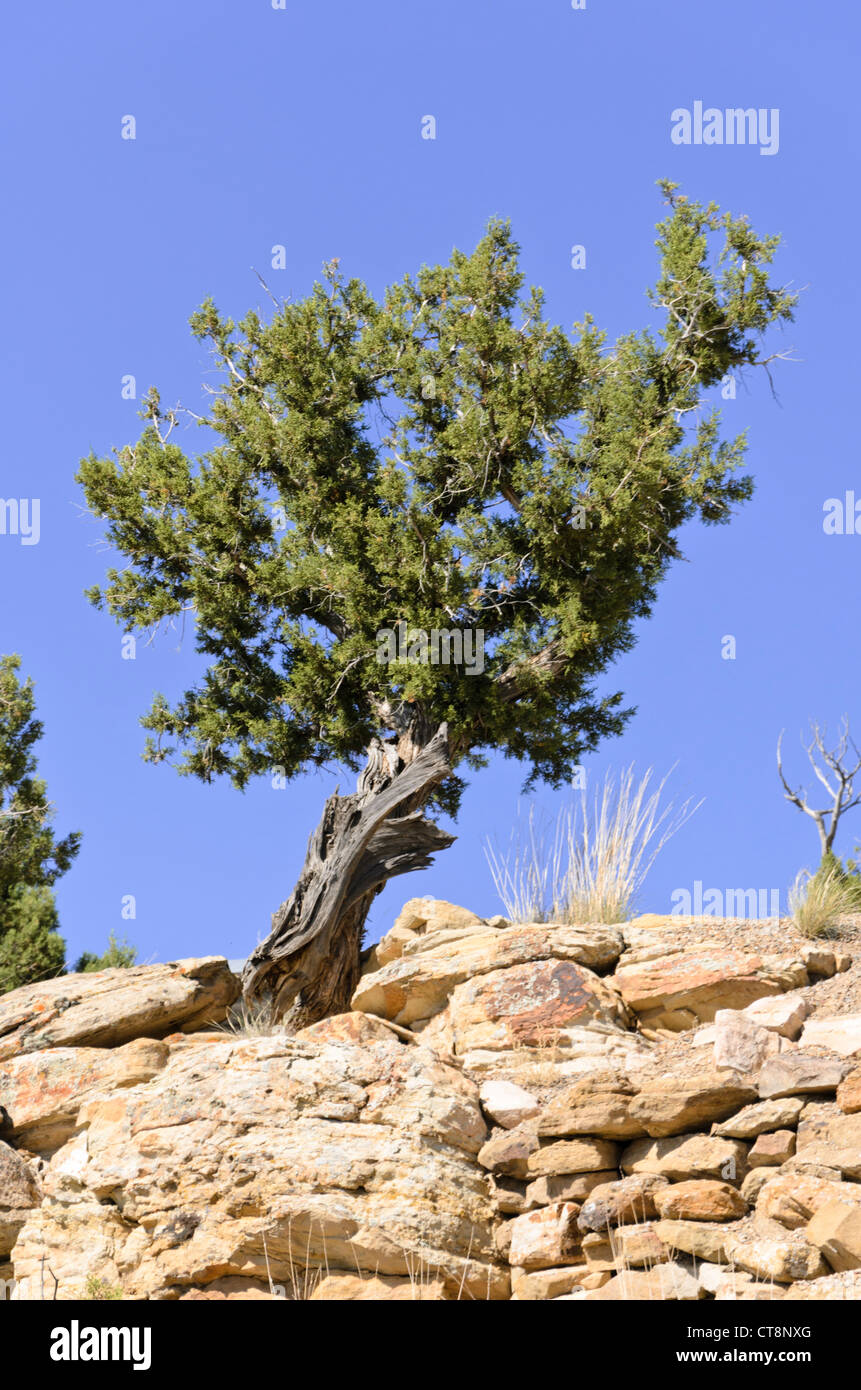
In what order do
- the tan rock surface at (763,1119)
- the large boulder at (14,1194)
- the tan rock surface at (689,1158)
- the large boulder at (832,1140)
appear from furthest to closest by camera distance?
the large boulder at (14,1194) → the tan rock surface at (763,1119) → the tan rock surface at (689,1158) → the large boulder at (832,1140)

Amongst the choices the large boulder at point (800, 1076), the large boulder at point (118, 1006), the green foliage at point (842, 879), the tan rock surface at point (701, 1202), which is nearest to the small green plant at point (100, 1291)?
the large boulder at point (118, 1006)

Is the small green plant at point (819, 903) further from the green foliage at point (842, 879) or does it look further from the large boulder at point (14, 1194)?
the large boulder at point (14, 1194)

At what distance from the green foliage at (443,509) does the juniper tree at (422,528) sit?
0.03 meters

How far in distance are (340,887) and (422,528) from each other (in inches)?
165

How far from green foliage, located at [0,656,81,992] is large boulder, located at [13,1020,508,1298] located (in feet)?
32.3

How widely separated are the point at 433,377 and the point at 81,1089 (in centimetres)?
933

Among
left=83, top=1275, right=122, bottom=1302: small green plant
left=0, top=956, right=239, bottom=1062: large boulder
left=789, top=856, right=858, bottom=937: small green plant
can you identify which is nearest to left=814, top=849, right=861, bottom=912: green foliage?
left=789, top=856, right=858, bottom=937: small green plant

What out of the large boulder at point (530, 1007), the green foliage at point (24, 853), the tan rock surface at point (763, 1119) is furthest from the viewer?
the green foliage at point (24, 853)

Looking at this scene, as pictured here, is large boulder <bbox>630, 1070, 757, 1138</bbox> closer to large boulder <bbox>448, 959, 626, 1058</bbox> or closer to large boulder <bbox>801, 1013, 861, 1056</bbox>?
large boulder <bbox>801, 1013, 861, 1056</bbox>

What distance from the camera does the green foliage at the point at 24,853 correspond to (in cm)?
1930

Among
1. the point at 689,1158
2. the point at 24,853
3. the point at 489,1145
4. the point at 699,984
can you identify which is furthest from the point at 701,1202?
the point at 24,853

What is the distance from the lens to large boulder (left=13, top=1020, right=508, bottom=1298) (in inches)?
326

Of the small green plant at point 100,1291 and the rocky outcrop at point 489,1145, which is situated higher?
the rocky outcrop at point 489,1145

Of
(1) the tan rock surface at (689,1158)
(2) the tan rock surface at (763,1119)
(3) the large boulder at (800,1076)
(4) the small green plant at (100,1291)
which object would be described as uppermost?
(3) the large boulder at (800,1076)
